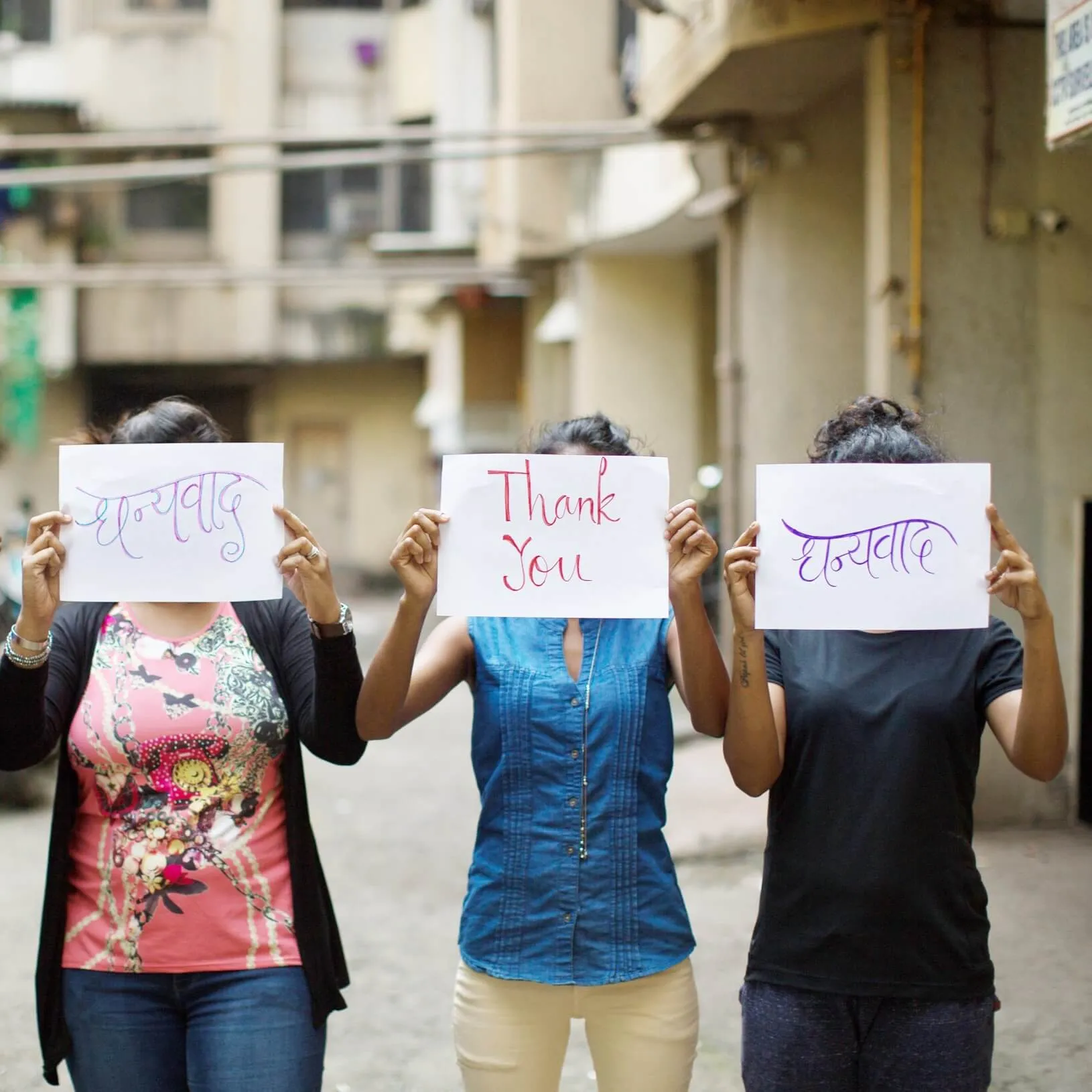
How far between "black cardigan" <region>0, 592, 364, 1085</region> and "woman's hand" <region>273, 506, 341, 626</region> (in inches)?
2.3

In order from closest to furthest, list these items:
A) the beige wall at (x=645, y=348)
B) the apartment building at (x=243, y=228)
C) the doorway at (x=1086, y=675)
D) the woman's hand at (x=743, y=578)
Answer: the woman's hand at (x=743, y=578), the doorway at (x=1086, y=675), the beige wall at (x=645, y=348), the apartment building at (x=243, y=228)

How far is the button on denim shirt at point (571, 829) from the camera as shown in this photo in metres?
2.78

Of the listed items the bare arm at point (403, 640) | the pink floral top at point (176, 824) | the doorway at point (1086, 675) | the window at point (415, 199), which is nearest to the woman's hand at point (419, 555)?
the bare arm at point (403, 640)

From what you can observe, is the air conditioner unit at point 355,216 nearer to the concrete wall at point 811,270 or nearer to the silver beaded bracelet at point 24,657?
the concrete wall at point 811,270

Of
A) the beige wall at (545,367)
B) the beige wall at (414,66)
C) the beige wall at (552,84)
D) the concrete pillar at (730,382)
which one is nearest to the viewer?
the concrete pillar at (730,382)

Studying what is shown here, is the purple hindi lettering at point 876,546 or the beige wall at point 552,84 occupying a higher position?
the beige wall at point 552,84

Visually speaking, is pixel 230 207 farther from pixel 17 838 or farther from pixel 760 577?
pixel 760 577

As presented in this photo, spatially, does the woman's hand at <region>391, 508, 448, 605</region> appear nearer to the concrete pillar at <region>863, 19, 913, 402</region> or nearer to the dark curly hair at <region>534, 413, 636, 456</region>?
the dark curly hair at <region>534, 413, 636, 456</region>

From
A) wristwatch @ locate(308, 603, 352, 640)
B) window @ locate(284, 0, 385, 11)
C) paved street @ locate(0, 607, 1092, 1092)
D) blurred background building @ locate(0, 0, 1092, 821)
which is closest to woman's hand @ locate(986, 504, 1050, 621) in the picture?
wristwatch @ locate(308, 603, 352, 640)

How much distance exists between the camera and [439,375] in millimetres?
21953

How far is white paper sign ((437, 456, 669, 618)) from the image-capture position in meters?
2.81

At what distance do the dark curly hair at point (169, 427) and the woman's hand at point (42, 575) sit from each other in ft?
0.78

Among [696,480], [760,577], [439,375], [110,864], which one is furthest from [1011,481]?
[439,375]

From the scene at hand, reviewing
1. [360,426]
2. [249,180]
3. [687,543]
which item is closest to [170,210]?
[249,180]
